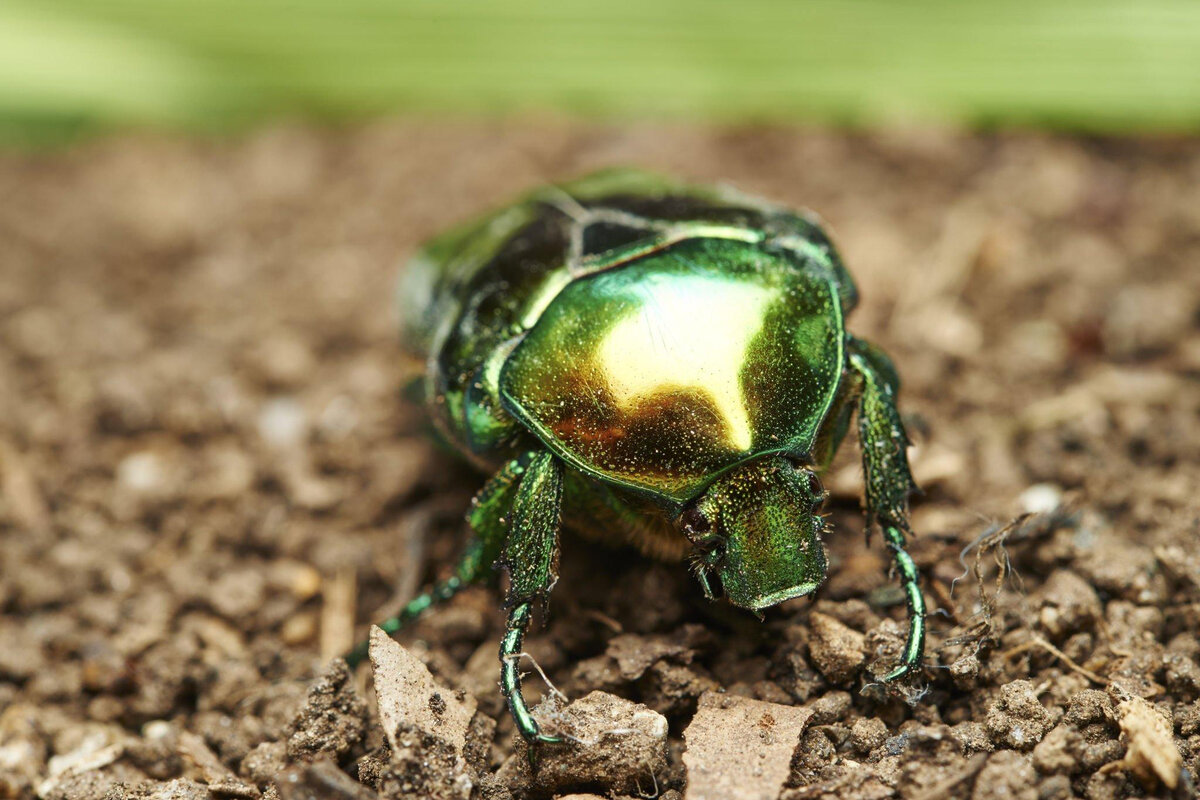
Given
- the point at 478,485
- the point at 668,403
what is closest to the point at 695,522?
the point at 668,403

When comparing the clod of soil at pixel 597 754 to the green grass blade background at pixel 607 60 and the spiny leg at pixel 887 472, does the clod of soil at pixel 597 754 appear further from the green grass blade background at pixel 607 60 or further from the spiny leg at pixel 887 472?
the green grass blade background at pixel 607 60

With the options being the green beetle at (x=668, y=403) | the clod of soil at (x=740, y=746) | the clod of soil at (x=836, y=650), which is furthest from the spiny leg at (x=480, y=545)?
the clod of soil at (x=836, y=650)

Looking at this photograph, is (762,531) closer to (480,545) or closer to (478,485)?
(480,545)

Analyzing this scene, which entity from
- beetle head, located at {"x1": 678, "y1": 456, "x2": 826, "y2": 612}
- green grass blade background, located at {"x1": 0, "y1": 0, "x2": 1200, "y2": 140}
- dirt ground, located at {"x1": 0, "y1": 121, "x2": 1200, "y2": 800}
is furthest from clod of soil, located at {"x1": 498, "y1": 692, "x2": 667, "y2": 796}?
green grass blade background, located at {"x1": 0, "y1": 0, "x2": 1200, "y2": 140}

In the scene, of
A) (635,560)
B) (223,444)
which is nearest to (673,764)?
(635,560)

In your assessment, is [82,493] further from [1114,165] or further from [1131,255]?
[1114,165]

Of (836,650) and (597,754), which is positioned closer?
(597,754)

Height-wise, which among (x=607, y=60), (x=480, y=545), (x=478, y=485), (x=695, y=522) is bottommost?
(x=478, y=485)

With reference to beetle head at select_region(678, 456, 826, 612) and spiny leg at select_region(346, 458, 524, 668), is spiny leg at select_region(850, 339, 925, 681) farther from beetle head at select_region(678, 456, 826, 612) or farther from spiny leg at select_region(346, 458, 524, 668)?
spiny leg at select_region(346, 458, 524, 668)
